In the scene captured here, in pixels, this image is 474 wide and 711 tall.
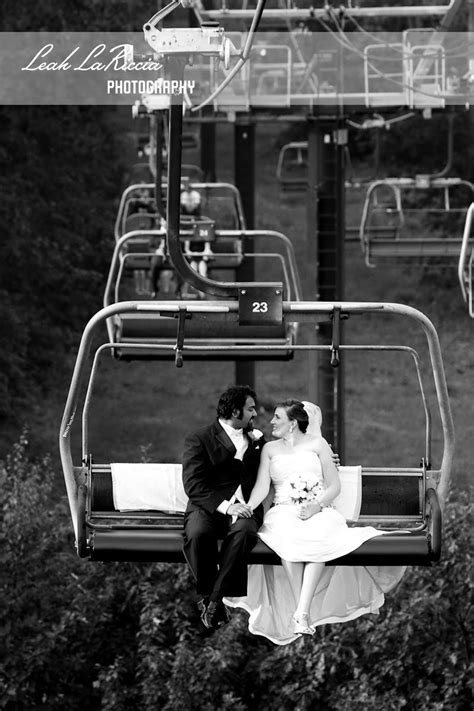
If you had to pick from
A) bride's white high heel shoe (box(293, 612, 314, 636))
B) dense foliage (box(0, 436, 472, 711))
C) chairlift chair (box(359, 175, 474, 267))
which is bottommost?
dense foliage (box(0, 436, 472, 711))

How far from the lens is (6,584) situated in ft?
48.5

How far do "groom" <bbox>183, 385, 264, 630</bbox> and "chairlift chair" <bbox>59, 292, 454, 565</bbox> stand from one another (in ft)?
0.26

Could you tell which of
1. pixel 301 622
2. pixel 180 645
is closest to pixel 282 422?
pixel 301 622

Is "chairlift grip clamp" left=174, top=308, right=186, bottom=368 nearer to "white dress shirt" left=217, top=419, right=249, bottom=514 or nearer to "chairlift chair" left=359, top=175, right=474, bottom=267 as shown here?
"white dress shirt" left=217, top=419, right=249, bottom=514

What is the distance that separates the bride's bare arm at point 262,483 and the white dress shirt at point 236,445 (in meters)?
0.05

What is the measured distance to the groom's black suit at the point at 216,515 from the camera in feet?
24.1

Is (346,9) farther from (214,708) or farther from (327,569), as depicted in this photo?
(327,569)

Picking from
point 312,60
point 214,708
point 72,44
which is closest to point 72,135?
point 72,44

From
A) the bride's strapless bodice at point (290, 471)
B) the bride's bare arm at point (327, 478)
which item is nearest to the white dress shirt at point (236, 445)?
the bride's strapless bodice at point (290, 471)

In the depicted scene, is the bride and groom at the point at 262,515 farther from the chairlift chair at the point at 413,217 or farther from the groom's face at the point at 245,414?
the chairlift chair at the point at 413,217

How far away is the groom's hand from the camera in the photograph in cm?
744

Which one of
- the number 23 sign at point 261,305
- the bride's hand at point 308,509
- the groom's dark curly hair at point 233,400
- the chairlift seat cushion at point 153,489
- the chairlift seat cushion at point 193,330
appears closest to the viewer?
the number 23 sign at point 261,305

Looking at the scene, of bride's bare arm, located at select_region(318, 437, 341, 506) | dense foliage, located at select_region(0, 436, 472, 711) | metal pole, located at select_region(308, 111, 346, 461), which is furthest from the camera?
metal pole, located at select_region(308, 111, 346, 461)

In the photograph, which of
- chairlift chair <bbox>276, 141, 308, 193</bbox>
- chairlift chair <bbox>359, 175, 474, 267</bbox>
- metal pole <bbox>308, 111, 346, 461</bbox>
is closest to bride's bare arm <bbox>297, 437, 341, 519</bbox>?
chairlift chair <bbox>359, 175, 474, 267</bbox>
